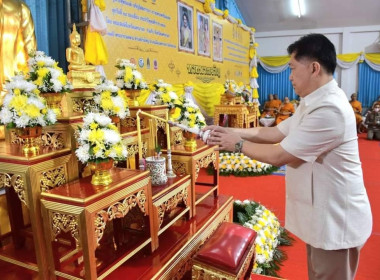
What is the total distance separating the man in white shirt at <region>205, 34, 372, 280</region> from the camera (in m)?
1.34

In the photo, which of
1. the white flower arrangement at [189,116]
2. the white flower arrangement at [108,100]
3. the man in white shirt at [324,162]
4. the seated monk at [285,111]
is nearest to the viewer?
the man in white shirt at [324,162]

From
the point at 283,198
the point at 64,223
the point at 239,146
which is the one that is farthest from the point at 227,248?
the point at 283,198

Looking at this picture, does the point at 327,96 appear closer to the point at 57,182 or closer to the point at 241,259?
the point at 241,259

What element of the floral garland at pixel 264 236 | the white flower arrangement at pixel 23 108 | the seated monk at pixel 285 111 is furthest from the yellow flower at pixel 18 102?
the seated monk at pixel 285 111

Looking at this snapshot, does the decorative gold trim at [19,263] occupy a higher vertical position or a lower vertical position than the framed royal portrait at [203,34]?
lower

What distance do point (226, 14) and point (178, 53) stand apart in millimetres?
2739

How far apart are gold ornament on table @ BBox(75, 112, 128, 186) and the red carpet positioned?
→ 155 centimetres

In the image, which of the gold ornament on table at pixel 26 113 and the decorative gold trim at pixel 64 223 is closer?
the decorative gold trim at pixel 64 223

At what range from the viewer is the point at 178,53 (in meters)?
5.53

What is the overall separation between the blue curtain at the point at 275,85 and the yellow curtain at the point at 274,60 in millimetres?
300

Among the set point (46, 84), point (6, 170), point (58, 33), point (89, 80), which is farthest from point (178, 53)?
point (6, 170)

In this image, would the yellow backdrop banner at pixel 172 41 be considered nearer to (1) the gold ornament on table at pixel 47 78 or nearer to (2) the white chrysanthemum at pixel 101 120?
(1) the gold ornament on table at pixel 47 78

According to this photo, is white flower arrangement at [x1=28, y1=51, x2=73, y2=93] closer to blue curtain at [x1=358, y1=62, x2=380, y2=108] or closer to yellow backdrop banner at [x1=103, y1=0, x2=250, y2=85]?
yellow backdrop banner at [x1=103, y1=0, x2=250, y2=85]

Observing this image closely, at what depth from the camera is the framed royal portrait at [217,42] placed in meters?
7.18
